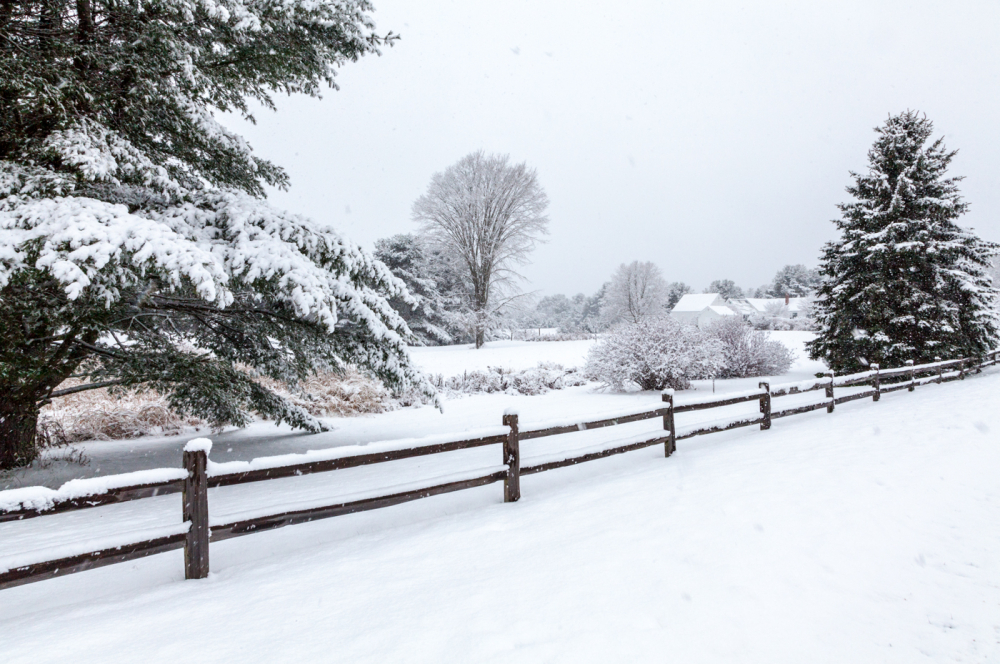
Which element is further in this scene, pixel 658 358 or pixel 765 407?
pixel 658 358

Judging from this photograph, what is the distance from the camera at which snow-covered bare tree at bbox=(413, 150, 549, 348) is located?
102ft

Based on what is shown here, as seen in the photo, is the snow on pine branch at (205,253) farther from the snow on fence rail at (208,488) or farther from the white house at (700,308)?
the white house at (700,308)

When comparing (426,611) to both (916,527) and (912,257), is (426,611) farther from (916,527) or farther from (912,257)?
(912,257)

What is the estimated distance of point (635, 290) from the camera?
56.5 metres

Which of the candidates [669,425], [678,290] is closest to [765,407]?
[669,425]

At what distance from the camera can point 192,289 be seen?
Result: 546 cm

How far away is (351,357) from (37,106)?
4.58m

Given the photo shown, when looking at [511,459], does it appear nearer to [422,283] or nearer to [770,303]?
[422,283]

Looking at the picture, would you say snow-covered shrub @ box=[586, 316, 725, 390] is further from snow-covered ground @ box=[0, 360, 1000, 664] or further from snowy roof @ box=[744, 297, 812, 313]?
A: snowy roof @ box=[744, 297, 812, 313]

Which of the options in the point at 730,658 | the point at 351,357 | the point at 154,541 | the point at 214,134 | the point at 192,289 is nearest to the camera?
the point at 730,658

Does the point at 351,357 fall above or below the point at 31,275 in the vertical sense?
below

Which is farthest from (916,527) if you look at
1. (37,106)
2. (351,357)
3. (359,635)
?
(37,106)

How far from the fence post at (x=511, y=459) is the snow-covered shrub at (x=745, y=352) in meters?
14.7

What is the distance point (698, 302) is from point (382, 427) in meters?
62.3
